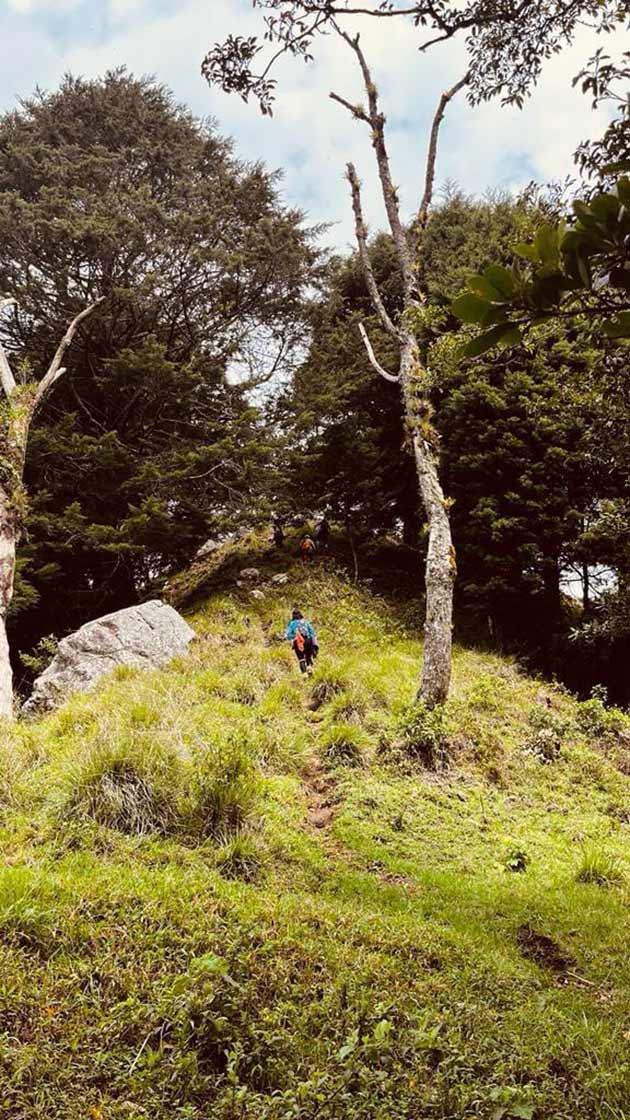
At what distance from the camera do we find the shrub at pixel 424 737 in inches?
302

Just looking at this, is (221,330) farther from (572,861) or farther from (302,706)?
(572,861)

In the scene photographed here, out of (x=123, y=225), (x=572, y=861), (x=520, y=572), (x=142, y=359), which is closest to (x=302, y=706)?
(x=572, y=861)

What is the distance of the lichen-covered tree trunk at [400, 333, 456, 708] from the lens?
898 cm

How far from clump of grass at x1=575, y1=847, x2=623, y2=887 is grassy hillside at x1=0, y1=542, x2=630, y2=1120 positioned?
0.06ft

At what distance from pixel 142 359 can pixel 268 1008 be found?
1401 centimetres

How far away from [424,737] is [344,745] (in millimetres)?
1051

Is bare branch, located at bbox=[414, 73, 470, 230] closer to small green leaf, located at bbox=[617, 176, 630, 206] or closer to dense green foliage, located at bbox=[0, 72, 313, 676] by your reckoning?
dense green foliage, located at bbox=[0, 72, 313, 676]

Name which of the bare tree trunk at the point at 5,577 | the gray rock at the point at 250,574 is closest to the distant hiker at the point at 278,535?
the gray rock at the point at 250,574

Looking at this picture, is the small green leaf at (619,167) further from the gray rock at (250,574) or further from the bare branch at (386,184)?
the gray rock at (250,574)

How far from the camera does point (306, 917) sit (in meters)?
3.84

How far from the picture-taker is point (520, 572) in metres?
14.6

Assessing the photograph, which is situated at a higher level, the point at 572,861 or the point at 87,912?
the point at 87,912

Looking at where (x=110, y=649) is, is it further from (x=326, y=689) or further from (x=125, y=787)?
(x=125, y=787)

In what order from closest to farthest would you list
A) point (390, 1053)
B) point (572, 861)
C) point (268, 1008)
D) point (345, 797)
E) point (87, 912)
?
point (390, 1053)
point (268, 1008)
point (87, 912)
point (572, 861)
point (345, 797)
